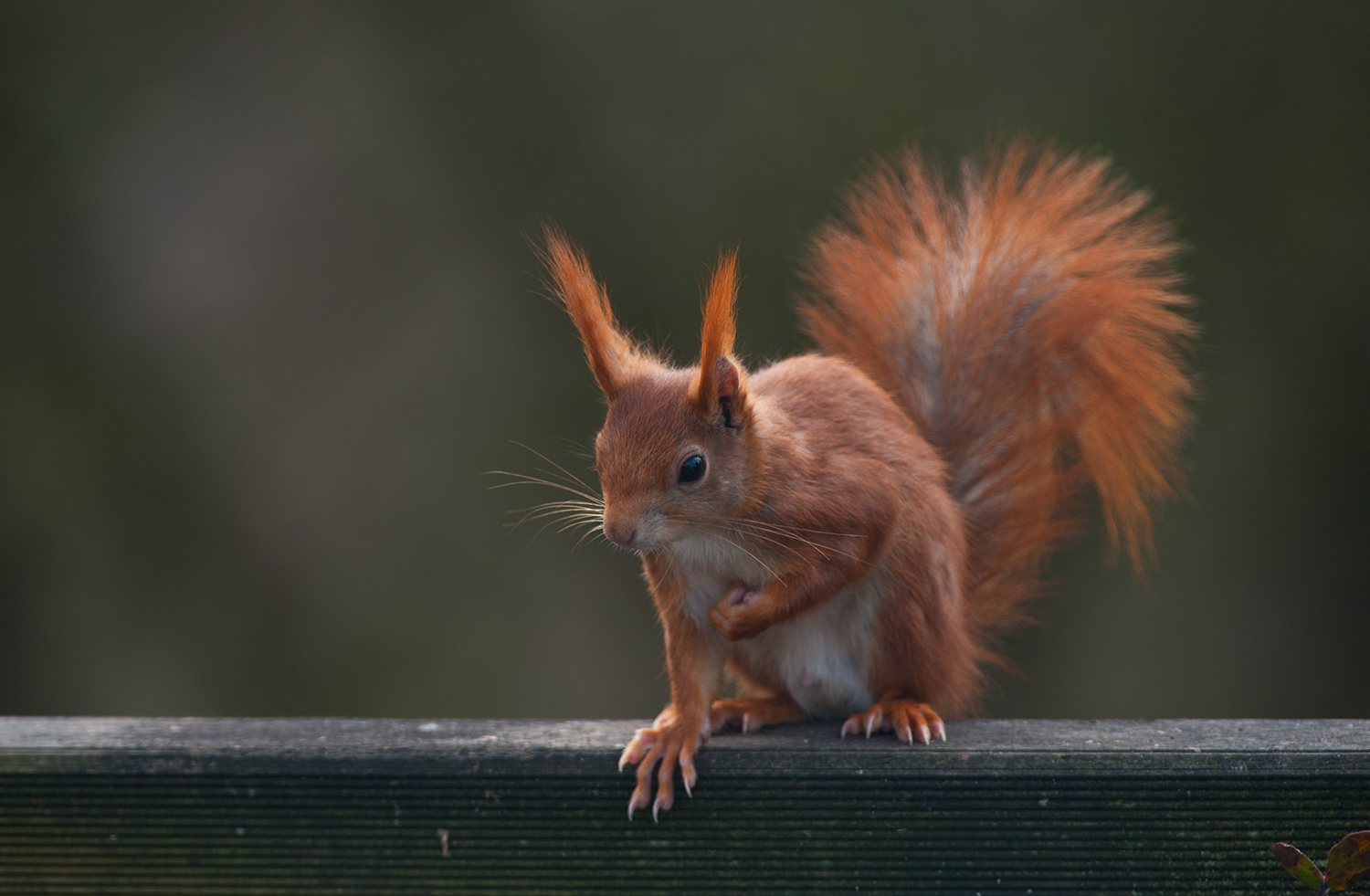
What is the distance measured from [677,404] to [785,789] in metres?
0.31

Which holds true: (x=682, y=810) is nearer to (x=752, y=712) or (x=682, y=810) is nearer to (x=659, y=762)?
(x=659, y=762)

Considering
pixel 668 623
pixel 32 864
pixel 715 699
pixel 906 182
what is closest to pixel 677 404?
pixel 668 623

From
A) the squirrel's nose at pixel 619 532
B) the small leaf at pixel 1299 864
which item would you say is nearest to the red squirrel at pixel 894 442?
the squirrel's nose at pixel 619 532

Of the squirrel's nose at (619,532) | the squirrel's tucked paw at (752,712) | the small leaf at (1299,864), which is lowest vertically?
the squirrel's tucked paw at (752,712)

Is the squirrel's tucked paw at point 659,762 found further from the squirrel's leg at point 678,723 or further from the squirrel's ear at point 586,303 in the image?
the squirrel's ear at point 586,303

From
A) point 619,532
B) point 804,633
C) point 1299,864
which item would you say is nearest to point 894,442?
point 804,633

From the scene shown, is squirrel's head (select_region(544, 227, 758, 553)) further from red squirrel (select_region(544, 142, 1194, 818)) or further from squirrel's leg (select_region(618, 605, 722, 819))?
squirrel's leg (select_region(618, 605, 722, 819))

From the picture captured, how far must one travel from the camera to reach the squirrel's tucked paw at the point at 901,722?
87cm

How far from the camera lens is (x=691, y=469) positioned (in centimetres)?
82

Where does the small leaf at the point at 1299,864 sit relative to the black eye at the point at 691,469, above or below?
below

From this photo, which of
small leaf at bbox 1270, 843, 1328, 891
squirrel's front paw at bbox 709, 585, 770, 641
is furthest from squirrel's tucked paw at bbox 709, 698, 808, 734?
small leaf at bbox 1270, 843, 1328, 891

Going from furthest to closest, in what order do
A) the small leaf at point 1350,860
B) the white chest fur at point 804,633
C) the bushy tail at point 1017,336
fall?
the bushy tail at point 1017,336 → the white chest fur at point 804,633 → the small leaf at point 1350,860

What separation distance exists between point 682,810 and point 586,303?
1.33ft

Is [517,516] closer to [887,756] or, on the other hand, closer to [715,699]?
[715,699]
